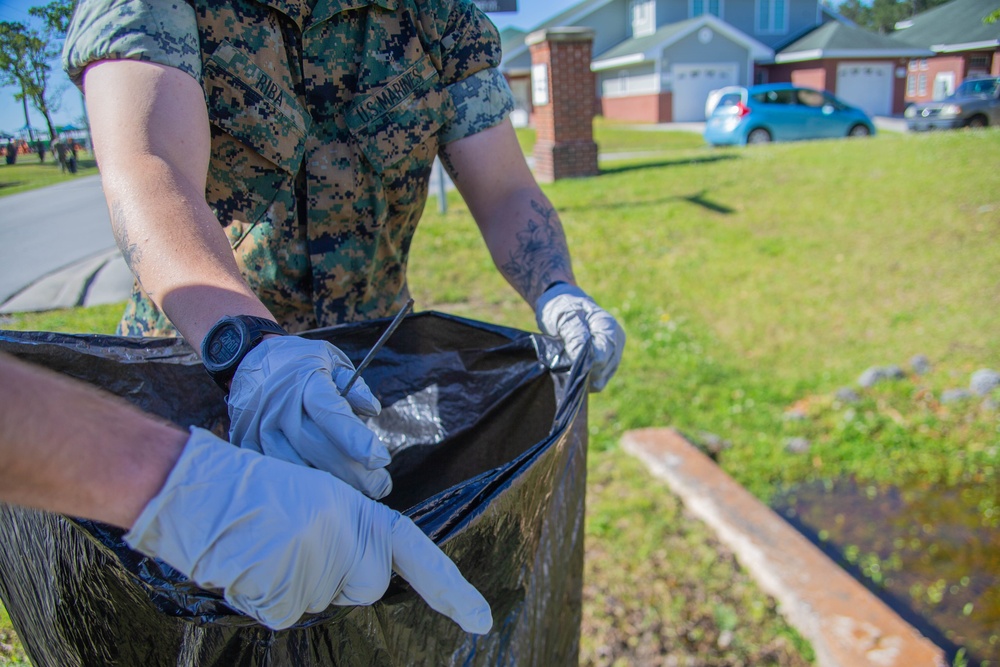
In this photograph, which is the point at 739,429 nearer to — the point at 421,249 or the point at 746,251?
the point at 746,251

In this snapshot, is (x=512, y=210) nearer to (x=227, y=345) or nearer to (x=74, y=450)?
(x=227, y=345)

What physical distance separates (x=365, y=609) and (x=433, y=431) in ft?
2.27

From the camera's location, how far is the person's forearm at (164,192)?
1.04 meters

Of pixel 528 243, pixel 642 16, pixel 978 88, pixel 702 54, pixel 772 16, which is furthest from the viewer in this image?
pixel 642 16

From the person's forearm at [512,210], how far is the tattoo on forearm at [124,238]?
756 millimetres

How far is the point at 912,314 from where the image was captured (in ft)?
16.9

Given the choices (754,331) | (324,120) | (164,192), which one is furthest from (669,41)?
(164,192)

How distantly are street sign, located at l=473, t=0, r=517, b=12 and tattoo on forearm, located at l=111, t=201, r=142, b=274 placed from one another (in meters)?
4.82

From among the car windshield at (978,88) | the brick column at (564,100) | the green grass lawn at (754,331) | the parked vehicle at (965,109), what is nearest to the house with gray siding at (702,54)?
the parked vehicle at (965,109)

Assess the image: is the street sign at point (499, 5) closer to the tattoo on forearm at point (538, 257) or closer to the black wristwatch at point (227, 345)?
the tattoo on forearm at point (538, 257)

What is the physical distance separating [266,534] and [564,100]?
30.1 ft

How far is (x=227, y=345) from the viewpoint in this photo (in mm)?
977

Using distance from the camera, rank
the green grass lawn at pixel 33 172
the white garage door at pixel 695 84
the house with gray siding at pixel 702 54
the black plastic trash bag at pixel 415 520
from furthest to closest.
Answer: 1. the white garage door at pixel 695 84
2. the house with gray siding at pixel 702 54
3. the green grass lawn at pixel 33 172
4. the black plastic trash bag at pixel 415 520

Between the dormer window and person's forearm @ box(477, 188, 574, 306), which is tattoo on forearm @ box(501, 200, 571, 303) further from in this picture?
the dormer window
